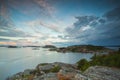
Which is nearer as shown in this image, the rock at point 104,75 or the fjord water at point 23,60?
the rock at point 104,75

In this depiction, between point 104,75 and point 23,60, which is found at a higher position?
point 104,75

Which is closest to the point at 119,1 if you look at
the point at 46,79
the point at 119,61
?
the point at 119,61

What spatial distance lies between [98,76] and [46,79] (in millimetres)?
2321

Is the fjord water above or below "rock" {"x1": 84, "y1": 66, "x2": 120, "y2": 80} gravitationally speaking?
below

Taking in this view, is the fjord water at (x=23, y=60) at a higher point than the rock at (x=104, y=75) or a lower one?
lower

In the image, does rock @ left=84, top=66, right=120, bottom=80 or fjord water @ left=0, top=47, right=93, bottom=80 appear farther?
fjord water @ left=0, top=47, right=93, bottom=80

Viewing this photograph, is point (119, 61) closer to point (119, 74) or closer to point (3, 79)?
point (119, 74)

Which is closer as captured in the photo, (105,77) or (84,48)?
(105,77)

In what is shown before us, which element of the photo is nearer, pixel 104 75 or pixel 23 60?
pixel 104 75

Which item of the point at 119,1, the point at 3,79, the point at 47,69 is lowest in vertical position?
the point at 3,79

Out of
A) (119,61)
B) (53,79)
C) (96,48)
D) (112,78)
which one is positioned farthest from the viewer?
(96,48)

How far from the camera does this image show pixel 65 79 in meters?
4.27

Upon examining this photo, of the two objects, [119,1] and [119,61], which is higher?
[119,1]

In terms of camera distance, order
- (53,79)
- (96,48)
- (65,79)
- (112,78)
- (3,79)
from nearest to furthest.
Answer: (112,78) → (65,79) → (53,79) → (3,79) → (96,48)
